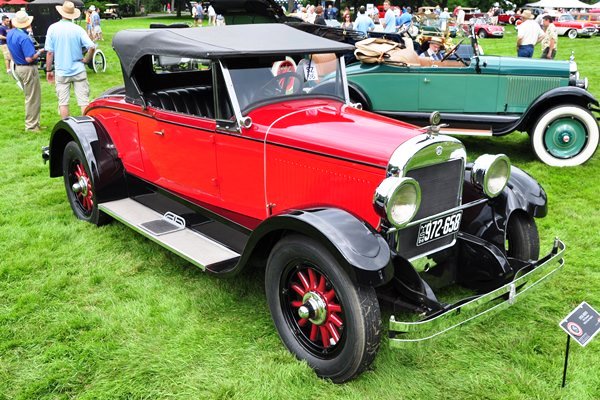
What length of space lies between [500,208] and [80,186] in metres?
4.01

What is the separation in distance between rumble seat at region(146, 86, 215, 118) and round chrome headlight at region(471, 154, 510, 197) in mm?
2398

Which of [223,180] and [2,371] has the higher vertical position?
[223,180]

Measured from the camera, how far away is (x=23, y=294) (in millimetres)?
4051

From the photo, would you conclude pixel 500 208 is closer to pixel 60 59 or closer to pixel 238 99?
pixel 238 99

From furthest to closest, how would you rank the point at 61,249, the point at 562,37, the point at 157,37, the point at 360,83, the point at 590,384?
the point at 562,37
the point at 360,83
the point at 61,249
the point at 157,37
the point at 590,384

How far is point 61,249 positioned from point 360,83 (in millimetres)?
5256

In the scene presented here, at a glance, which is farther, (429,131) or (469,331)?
(469,331)

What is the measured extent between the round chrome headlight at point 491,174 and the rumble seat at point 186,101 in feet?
7.87

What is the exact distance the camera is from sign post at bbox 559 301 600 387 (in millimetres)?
2826

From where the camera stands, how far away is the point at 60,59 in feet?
26.3

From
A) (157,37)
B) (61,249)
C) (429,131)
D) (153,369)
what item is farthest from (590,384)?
(61,249)

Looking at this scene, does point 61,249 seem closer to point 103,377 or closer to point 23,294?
point 23,294

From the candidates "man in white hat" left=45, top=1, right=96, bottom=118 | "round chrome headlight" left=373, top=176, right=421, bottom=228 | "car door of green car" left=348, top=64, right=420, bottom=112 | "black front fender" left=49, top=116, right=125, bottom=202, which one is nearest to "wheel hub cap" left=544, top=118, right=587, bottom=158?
"car door of green car" left=348, top=64, right=420, bottom=112

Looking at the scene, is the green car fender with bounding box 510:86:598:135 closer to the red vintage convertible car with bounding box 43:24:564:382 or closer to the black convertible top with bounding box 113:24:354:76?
the red vintage convertible car with bounding box 43:24:564:382
